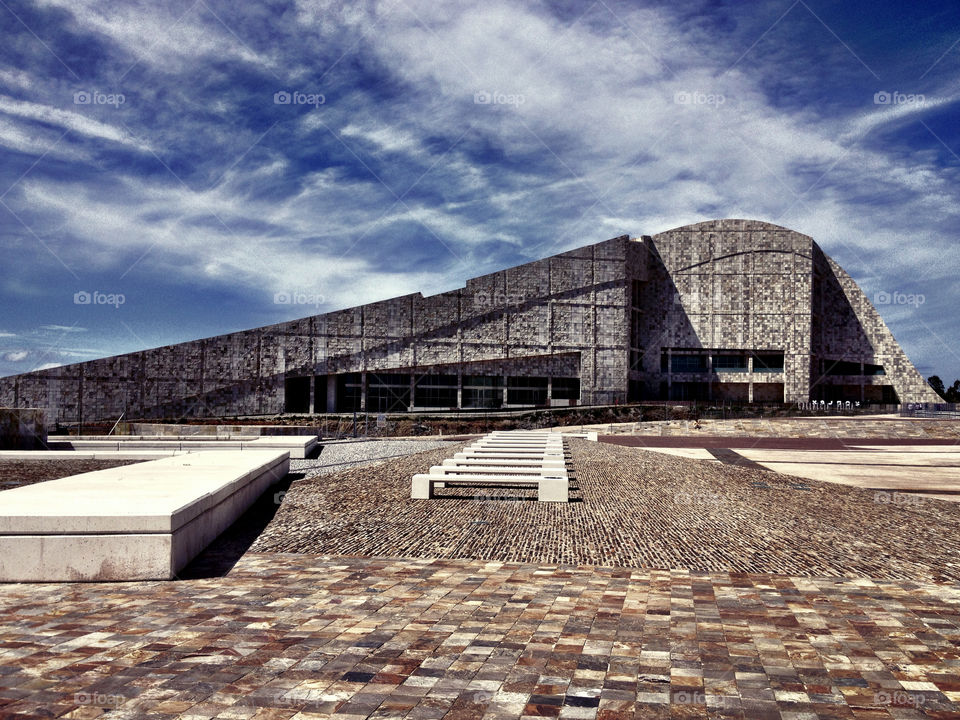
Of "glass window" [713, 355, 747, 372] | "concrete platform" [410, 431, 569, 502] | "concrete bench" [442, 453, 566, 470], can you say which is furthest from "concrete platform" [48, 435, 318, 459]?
"glass window" [713, 355, 747, 372]

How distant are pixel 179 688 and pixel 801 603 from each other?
14.6 ft

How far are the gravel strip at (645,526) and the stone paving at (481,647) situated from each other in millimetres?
886

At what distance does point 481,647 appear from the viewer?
459cm

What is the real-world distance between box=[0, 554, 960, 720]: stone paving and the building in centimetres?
4985

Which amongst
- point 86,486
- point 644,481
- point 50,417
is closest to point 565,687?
point 86,486

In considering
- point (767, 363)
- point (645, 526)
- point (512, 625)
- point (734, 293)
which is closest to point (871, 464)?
point (645, 526)

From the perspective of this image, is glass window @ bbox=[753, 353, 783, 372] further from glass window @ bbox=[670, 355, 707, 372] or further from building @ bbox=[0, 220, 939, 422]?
glass window @ bbox=[670, 355, 707, 372]

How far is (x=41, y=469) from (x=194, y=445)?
7.77m

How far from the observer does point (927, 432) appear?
33.6 meters

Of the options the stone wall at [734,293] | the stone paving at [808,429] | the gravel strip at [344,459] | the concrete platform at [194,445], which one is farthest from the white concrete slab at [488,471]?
the stone wall at [734,293]

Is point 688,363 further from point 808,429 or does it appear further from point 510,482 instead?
point 510,482

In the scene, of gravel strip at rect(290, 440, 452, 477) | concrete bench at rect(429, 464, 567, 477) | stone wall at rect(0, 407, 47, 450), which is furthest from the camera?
stone wall at rect(0, 407, 47, 450)

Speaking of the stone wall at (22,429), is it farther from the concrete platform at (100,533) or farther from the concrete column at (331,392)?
the concrete column at (331,392)

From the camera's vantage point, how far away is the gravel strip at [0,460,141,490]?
38.0ft
